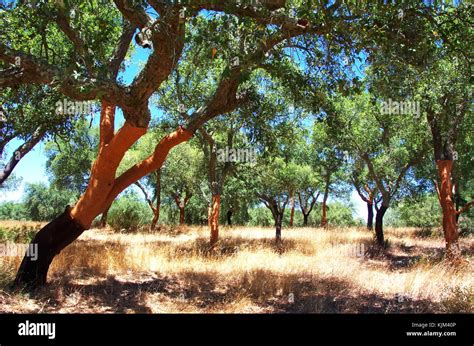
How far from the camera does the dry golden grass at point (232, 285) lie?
6312mm

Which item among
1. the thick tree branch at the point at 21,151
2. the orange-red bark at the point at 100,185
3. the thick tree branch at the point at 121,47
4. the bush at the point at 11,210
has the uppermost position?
the thick tree branch at the point at 121,47

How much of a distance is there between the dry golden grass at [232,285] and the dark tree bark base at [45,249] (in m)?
0.27

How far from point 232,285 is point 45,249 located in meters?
3.76

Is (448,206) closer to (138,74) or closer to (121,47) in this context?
(138,74)

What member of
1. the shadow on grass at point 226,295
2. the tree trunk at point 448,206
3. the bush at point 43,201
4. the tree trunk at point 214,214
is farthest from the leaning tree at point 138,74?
the bush at point 43,201

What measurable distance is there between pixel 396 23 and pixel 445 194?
A: 24.6ft

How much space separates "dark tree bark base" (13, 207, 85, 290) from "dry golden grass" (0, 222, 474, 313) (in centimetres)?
27

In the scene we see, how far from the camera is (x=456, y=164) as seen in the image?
18469 millimetres

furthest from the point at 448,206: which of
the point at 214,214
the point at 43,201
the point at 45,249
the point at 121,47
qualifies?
the point at 43,201

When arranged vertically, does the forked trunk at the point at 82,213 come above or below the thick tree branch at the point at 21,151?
below

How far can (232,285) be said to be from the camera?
308 inches

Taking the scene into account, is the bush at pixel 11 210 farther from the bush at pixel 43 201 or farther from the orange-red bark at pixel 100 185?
the orange-red bark at pixel 100 185

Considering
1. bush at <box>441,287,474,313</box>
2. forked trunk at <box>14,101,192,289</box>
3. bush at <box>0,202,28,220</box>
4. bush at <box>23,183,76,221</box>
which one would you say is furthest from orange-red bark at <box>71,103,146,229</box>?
bush at <box>0,202,28,220</box>
